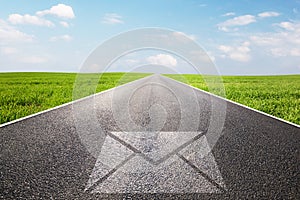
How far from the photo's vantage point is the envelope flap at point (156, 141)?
208 inches

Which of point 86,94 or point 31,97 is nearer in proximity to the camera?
point 31,97

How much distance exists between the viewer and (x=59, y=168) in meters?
4.38

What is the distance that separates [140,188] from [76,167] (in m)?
1.06

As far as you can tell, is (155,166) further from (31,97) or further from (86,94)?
(86,94)

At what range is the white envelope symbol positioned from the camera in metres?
3.82

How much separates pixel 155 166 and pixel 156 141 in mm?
1424

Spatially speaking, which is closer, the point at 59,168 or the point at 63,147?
the point at 59,168

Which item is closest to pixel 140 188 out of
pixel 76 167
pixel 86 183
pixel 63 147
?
pixel 86 183

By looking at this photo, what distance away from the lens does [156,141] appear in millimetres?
6000

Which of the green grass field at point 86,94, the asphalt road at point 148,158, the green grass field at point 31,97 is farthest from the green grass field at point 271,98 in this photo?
the green grass field at point 31,97

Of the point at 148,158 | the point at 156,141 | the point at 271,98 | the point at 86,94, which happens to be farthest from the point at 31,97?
the point at 148,158

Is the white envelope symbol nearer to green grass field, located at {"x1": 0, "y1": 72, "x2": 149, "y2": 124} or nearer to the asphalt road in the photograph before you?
the asphalt road

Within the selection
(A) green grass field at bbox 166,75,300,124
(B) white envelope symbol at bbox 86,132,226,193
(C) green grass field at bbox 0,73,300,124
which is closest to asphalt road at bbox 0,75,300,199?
(B) white envelope symbol at bbox 86,132,226,193

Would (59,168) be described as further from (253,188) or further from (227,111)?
(227,111)
